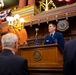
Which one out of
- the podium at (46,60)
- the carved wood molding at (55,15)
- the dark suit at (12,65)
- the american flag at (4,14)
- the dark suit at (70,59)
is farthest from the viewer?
the american flag at (4,14)

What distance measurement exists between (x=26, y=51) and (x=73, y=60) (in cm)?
Result: 298

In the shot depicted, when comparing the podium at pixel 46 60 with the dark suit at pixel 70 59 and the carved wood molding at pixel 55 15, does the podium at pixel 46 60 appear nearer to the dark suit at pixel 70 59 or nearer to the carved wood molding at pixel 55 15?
the dark suit at pixel 70 59

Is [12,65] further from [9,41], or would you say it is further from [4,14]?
Result: [4,14]

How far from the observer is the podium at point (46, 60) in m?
3.69

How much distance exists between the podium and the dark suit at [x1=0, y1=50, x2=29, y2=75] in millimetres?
1616

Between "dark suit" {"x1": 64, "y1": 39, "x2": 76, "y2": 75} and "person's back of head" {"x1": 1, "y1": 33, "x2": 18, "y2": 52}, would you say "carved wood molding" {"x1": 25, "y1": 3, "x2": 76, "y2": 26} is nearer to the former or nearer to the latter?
"person's back of head" {"x1": 1, "y1": 33, "x2": 18, "y2": 52}

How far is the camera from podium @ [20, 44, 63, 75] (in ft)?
12.1

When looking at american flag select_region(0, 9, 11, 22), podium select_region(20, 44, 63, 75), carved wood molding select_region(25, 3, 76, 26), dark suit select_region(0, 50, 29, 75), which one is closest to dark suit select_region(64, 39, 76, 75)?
→ dark suit select_region(0, 50, 29, 75)

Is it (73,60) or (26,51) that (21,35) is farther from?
(73,60)

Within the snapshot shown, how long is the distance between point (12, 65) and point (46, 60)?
192 centimetres

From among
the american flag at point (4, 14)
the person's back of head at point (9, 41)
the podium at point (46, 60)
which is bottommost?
the podium at point (46, 60)

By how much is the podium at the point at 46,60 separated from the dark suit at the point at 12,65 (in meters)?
1.62

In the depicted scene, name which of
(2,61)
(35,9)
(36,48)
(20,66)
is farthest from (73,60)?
(35,9)

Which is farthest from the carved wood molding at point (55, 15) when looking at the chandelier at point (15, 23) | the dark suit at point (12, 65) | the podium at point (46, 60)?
the dark suit at point (12, 65)
